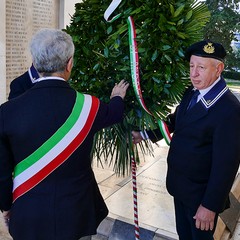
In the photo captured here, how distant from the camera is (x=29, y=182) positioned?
1562 mm

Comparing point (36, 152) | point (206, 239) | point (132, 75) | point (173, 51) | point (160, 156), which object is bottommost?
point (160, 156)

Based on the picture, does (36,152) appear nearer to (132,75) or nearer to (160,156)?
(132,75)

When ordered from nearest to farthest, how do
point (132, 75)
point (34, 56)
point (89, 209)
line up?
1. point (34, 56)
2. point (89, 209)
3. point (132, 75)

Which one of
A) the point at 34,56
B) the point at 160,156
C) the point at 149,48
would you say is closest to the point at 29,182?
the point at 34,56

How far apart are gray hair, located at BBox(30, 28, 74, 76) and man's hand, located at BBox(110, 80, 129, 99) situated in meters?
0.42

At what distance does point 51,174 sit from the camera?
5.06 feet

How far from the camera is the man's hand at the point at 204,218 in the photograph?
1726 millimetres

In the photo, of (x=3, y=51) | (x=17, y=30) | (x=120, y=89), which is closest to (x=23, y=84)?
(x=120, y=89)

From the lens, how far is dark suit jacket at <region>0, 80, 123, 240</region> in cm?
147

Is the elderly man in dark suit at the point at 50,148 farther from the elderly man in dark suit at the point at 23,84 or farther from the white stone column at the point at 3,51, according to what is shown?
the white stone column at the point at 3,51

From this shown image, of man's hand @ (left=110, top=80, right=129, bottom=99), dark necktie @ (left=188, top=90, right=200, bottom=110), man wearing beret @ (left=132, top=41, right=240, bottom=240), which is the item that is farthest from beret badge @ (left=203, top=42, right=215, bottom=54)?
man's hand @ (left=110, top=80, right=129, bottom=99)

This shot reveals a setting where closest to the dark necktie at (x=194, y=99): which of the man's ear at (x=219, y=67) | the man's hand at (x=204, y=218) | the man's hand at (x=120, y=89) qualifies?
the man's ear at (x=219, y=67)

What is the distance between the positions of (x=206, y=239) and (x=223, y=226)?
97 centimetres

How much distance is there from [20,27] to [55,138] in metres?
3.02
